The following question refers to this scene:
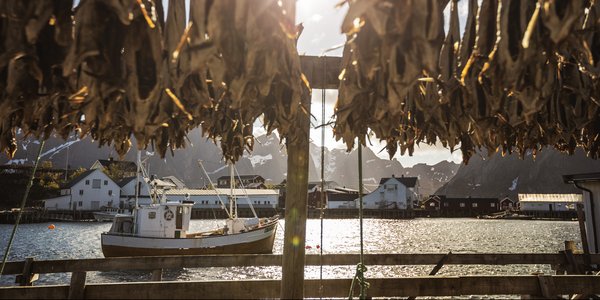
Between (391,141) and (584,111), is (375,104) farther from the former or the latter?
(391,141)

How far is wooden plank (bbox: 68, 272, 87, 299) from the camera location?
4.45 metres

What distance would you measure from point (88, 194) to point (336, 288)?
108 m

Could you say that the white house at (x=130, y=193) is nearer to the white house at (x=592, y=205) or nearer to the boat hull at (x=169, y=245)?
the boat hull at (x=169, y=245)

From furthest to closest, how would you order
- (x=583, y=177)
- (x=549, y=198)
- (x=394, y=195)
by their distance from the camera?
1. (x=549, y=198)
2. (x=394, y=195)
3. (x=583, y=177)

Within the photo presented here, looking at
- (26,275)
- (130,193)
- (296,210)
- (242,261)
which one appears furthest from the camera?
(130,193)

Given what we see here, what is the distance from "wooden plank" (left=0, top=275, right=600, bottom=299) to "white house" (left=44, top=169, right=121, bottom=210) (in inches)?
4090

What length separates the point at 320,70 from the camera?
4582 mm

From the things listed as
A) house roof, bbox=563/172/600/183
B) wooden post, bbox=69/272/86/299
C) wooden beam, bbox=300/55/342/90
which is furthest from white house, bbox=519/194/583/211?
wooden post, bbox=69/272/86/299

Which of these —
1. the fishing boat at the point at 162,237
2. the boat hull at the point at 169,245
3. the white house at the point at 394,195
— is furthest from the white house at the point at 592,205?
the white house at the point at 394,195

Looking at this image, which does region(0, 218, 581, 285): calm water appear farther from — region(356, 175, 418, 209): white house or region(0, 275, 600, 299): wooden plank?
region(356, 175, 418, 209): white house

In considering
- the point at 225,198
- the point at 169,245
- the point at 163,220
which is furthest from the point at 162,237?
the point at 225,198

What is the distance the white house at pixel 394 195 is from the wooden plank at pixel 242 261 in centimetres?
11724

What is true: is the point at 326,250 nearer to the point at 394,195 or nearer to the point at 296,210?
the point at 296,210

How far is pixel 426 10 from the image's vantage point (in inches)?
84.1
